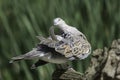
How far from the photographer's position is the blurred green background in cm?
235

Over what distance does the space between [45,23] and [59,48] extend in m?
1.03

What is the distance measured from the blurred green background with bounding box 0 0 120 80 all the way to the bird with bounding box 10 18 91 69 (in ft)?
2.26

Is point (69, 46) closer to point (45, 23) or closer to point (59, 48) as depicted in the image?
point (59, 48)

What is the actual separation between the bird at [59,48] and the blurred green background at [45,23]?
69cm

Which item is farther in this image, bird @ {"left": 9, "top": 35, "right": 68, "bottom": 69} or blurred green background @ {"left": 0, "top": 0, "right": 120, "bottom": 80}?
blurred green background @ {"left": 0, "top": 0, "right": 120, "bottom": 80}

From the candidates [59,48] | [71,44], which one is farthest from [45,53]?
[71,44]

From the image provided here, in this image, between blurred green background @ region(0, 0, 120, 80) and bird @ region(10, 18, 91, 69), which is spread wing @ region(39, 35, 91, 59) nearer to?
bird @ region(10, 18, 91, 69)

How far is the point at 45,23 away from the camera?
242 centimetres

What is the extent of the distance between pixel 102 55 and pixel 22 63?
3.81 ft

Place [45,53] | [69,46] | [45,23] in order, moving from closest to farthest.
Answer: [45,53] → [69,46] → [45,23]

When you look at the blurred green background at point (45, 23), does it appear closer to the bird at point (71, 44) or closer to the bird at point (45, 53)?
the bird at point (71, 44)

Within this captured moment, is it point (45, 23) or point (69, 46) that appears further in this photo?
point (45, 23)

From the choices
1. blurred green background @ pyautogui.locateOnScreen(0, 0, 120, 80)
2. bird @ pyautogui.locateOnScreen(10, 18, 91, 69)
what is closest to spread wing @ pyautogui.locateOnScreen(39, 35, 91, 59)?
bird @ pyautogui.locateOnScreen(10, 18, 91, 69)

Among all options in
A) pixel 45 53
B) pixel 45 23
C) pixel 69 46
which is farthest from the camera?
pixel 45 23
